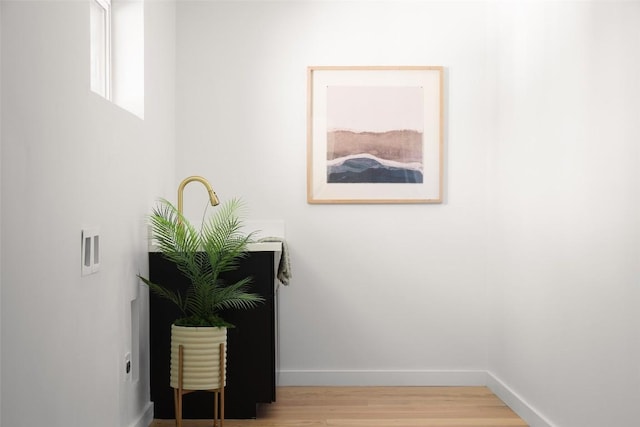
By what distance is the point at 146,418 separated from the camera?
3221mm

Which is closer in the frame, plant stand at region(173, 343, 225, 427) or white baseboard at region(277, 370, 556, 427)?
plant stand at region(173, 343, 225, 427)

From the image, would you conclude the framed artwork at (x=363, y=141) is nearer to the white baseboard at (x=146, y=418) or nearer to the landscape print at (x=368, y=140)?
the landscape print at (x=368, y=140)

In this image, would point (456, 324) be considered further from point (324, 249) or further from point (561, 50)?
point (561, 50)

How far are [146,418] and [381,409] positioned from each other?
116 centimetres

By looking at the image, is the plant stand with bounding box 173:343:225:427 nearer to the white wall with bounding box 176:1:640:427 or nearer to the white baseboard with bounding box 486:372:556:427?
the white wall with bounding box 176:1:640:427

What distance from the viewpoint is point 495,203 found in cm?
386

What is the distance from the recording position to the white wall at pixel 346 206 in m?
3.97

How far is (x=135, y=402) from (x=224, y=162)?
147 cm

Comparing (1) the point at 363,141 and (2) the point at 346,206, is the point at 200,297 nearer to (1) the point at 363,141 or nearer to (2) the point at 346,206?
(2) the point at 346,206

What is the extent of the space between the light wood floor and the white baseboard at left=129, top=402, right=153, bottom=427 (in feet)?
0.15

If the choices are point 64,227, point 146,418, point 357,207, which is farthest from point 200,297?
point 357,207

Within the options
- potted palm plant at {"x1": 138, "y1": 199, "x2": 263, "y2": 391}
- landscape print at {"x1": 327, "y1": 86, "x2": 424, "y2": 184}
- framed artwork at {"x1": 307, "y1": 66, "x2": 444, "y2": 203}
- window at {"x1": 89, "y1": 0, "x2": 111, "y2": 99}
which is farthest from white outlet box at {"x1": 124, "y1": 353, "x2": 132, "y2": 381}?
landscape print at {"x1": 327, "y1": 86, "x2": 424, "y2": 184}

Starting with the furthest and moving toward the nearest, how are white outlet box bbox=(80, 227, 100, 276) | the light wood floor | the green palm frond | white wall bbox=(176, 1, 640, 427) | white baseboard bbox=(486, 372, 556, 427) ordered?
white wall bbox=(176, 1, 640, 427) → the light wood floor → white baseboard bbox=(486, 372, 556, 427) → the green palm frond → white outlet box bbox=(80, 227, 100, 276)

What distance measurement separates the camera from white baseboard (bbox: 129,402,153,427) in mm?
3079
